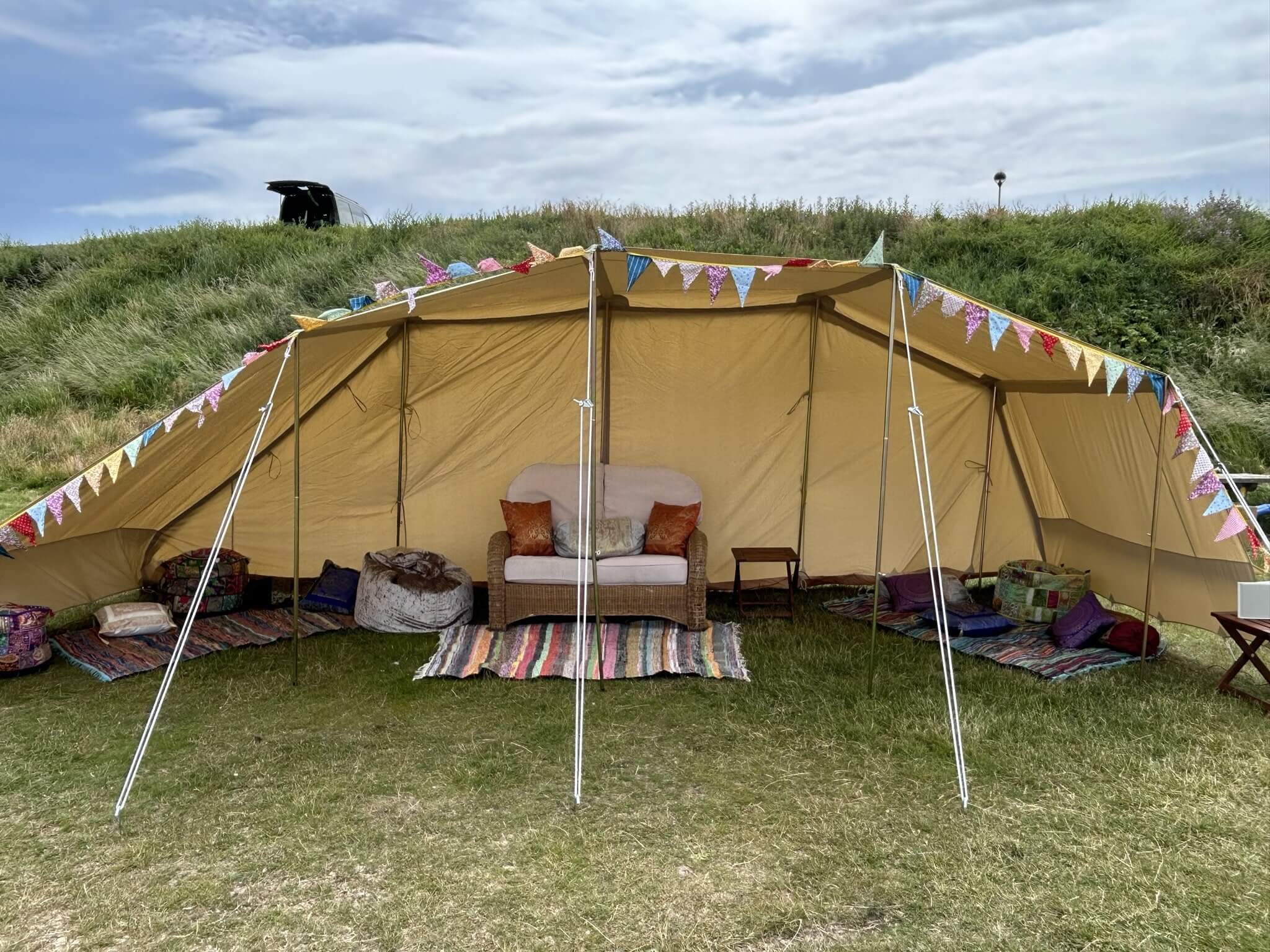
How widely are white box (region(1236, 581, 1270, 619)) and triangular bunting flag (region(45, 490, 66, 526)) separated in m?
5.14

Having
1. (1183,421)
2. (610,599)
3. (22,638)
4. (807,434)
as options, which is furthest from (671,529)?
(22,638)

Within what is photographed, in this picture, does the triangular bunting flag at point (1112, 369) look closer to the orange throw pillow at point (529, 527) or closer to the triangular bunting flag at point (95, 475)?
the orange throw pillow at point (529, 527)

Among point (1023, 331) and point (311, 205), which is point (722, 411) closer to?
point (1023, 331)

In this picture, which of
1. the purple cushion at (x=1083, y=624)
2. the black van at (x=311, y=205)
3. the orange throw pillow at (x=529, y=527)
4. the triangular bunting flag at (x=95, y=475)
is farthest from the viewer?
the black van at (x=311, y=205)

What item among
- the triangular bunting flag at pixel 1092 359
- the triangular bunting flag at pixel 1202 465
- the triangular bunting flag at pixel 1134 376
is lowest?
the triangular bunting flag at pixel 1202 465

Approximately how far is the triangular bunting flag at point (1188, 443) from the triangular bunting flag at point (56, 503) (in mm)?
5068

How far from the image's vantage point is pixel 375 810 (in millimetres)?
3203

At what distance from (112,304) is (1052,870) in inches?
630

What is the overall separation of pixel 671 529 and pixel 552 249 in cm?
949

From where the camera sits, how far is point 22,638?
15.0 ft

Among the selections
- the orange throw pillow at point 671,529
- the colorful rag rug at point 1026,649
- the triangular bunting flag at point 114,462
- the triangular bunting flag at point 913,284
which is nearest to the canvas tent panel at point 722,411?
the orange throw pillow at point 671,529

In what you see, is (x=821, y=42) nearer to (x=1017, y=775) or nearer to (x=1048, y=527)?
(x=1048, y=527)

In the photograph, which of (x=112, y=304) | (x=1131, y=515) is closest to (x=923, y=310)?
(x=1131, y=515)

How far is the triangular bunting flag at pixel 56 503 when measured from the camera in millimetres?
4117
